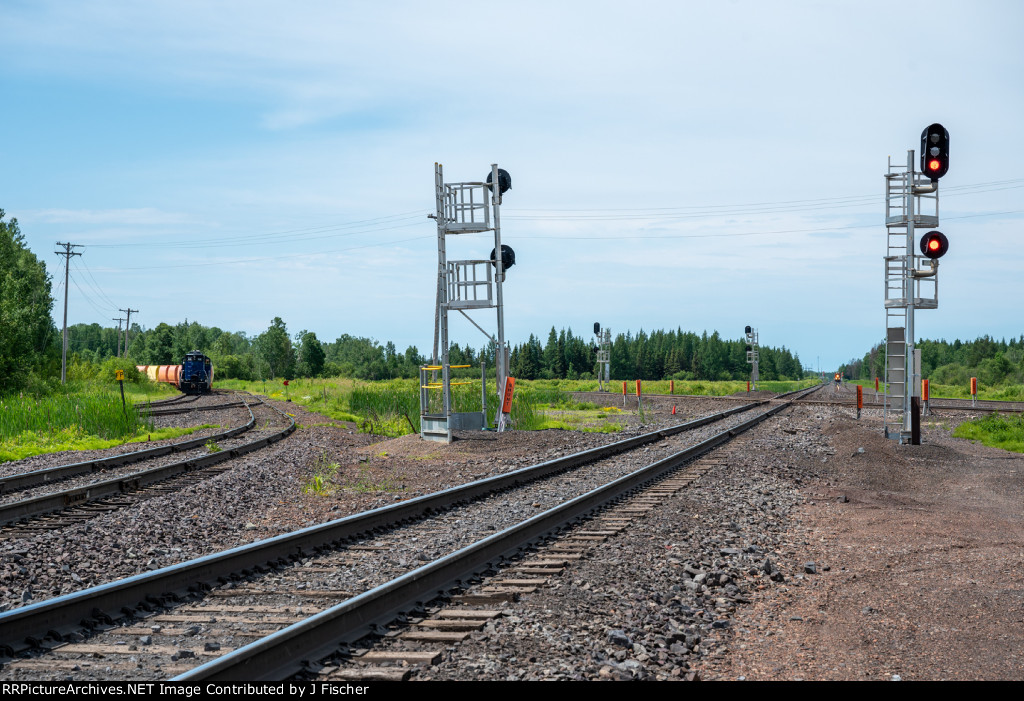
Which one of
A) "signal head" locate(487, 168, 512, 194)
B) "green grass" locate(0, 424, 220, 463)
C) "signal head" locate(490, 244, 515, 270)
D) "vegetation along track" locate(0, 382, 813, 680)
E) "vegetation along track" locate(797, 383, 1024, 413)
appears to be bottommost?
"green grass" locate(0, 424, 220, 463)

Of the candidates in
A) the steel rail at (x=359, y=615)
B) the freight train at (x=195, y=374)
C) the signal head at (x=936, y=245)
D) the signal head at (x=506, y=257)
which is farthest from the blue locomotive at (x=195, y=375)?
the steel rail at (x=359, y=615)

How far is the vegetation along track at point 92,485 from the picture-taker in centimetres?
1030

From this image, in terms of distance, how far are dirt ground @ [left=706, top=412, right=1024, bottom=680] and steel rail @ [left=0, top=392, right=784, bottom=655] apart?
3.88 m

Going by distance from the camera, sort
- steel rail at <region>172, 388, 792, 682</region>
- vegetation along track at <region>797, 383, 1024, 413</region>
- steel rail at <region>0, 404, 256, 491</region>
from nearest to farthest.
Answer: steel rail at <region>172, 388, 792, 682</region>, steel rail at <region>0, 404, 256, 491</region>, vegetation along track at <region>797, 383, 1024, 413</region>

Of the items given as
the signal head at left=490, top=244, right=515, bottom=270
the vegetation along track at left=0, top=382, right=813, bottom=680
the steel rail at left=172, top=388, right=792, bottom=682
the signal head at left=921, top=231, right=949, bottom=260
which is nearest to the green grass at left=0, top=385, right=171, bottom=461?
the signal head at left=490, top=244, right=515, bottom=270

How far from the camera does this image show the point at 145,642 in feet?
17.6

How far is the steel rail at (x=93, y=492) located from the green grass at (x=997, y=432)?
16.8 m

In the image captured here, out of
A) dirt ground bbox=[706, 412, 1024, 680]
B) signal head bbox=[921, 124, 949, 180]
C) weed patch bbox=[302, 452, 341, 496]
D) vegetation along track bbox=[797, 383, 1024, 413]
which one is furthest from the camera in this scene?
vegetation along track bbox=[797, 383, 1024, 413]

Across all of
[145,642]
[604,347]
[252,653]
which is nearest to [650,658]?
[252,653]

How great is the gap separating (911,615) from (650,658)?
231 cm

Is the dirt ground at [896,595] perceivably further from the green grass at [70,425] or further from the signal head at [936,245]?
the green grass at [70,425]

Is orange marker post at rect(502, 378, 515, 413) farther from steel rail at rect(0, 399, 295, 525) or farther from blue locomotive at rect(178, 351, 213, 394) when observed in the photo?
blue locomotive at rect(178, 351, 213, 394)

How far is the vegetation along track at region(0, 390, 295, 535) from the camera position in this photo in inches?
406
